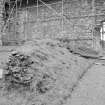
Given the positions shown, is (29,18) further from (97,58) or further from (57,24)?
(97,58)

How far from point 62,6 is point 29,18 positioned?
122 inches

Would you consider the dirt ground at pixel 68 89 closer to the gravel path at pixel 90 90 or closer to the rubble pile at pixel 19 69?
the gravel path at pixel 90 90

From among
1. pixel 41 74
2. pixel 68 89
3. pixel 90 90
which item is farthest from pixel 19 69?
pixel 90 90

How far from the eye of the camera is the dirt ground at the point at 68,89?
15.6ft

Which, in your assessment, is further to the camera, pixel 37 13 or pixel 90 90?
pixel 37 13

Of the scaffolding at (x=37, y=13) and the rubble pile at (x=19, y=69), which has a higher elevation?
the scaffolding at (x=37, y=13)

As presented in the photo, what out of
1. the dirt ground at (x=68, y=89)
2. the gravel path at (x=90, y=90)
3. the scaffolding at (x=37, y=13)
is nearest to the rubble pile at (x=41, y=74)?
the dirt ground at (x=68, y=89)

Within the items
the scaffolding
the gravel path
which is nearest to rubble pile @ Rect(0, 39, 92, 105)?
the gravel path

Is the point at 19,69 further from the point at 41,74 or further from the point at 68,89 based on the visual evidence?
the point at 68,89

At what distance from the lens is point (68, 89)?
17.3ft

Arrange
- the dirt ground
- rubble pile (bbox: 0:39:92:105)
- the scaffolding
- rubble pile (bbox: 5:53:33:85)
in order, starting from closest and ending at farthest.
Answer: the dirt ground, rubble pile (bbox: 0:39:92:105), rubble pile (bbox: 5:53:33:85), the scaffolding

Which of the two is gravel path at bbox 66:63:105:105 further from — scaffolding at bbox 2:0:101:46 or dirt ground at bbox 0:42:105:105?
scaffolding at bbox 2:0:101:46

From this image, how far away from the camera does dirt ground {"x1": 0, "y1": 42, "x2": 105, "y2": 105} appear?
4758 millimetres

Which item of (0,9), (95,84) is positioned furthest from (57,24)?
(95,84)
